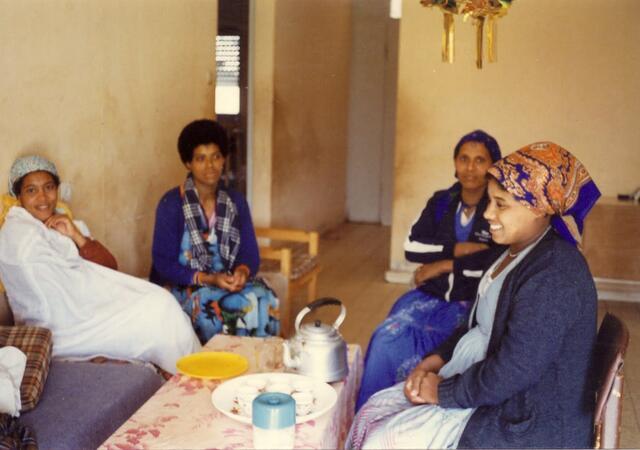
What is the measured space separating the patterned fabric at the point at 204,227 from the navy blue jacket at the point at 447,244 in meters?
Answer: 0.86

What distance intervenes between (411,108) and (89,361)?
3.56 metres

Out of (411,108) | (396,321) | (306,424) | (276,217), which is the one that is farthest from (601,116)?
(306,424)

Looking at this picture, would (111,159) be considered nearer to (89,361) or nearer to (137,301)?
(137,301)

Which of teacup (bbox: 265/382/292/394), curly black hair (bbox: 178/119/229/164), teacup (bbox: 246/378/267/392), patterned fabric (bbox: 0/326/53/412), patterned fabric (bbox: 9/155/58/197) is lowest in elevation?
patterned fabric (bbox: 0/326/53/412)

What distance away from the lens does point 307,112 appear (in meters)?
6.93

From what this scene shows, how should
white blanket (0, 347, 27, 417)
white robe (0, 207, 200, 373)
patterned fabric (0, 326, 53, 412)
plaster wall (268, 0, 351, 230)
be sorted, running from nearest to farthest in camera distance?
1. white blanket (0, 347, 27, 417)
2. patterned fabric (0, 326, 53, 412)
3. white robe (0, 207, 200, 373)
4. plaster wall (268, 0, 351, 230)

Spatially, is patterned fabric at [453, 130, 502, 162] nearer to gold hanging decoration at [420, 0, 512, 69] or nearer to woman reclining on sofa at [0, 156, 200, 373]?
gold hanging decoration at [420, 0, 512, 69]

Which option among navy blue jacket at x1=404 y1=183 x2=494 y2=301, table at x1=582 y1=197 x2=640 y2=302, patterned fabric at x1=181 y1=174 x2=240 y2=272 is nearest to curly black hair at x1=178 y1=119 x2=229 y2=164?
patterned fabric at x1=181 y1=174 x2=240 y2=272

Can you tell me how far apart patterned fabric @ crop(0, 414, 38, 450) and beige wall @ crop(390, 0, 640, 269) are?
4160mm

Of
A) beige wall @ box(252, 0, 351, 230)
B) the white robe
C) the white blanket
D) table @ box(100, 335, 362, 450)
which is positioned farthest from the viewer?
beige wall @ box(252, 0, 351, 230)

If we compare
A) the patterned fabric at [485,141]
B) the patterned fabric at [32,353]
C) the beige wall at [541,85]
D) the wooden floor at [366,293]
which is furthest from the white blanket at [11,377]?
the beige wall at [541,85]

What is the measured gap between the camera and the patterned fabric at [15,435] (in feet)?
6.44

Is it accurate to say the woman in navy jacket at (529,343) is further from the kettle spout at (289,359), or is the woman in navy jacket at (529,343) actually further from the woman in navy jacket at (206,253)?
the woman in navy jacket at (206,253)

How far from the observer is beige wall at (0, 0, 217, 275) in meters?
2.97
